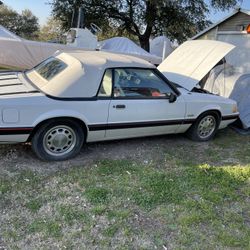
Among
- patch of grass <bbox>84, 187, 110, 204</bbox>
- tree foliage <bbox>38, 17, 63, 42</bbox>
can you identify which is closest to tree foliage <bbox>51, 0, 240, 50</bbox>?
tree foliage <bbox>38, 17, 63, 42</bbox>

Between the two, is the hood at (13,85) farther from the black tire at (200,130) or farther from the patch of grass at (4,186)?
the black tire at (200,130)

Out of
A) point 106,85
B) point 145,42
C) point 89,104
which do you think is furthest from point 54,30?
point 89,104

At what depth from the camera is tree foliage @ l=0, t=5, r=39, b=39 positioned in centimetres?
4278

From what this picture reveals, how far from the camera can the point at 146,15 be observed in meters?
21.5

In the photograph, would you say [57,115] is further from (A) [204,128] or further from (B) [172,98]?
(A) [204,128]

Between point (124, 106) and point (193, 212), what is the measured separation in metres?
1.92

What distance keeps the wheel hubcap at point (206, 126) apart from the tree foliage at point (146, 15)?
49.1 feet

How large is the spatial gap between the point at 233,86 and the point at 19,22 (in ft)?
137

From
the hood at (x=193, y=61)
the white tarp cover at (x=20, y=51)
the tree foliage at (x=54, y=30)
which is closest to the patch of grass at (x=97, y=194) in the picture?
the hood at (x=193, y=61)

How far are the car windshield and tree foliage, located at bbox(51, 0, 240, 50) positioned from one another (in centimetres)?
1569

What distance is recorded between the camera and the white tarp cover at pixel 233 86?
738 centimetres

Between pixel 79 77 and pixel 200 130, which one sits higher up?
pixel 79 77

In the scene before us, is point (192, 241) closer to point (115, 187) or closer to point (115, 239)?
point (115, 239)

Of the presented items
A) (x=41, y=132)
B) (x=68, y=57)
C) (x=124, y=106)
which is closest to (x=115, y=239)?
(x=41, y=132)
